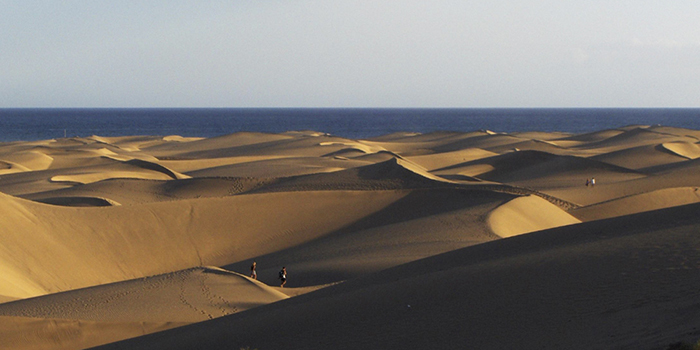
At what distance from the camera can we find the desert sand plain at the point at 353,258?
308 inches

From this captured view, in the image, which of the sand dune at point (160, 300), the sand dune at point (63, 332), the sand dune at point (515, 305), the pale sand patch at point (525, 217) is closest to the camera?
the sand dune at point (515, 305)

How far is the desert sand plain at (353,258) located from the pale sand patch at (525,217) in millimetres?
66

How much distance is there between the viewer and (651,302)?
7164 mm

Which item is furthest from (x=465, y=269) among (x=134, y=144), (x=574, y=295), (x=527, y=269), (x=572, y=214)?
(x=134, y=144)

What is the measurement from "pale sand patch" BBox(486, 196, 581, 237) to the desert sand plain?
0.07 m

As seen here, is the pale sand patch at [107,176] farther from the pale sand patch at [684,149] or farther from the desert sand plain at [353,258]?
the pale sand patch at [684,149]

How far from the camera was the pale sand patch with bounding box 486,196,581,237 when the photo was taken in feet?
62.6

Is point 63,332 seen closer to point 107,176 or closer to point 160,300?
point 160,300

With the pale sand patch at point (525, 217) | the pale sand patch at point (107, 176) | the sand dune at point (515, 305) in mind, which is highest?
the sand dune at point (515, 305)

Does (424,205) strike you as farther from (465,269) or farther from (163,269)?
(465,269)

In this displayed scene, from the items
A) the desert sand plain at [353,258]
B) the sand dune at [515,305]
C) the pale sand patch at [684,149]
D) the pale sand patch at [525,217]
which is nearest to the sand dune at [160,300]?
the desert sand plain at [353,258]

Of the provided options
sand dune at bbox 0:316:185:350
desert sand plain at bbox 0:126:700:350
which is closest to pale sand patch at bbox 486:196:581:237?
desert sand plain at bbox 0:126:700:350

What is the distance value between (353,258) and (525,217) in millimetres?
5806

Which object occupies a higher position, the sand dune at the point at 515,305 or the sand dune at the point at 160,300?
the sand dune at the point at 515,305
